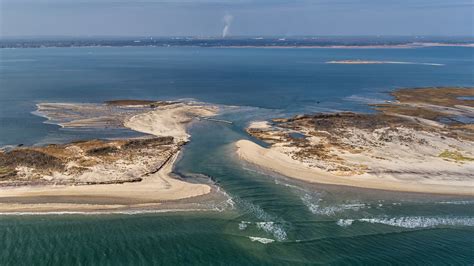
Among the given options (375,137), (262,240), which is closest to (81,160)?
(262,240)

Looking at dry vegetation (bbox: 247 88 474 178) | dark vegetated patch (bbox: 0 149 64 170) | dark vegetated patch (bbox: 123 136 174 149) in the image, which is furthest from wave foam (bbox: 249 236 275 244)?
dark vegetated patch (bbox: 123 136 174 149)

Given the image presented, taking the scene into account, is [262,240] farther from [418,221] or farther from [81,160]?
[81,160]

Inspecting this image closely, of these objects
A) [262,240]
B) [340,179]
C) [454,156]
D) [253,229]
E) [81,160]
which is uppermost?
[81,160]

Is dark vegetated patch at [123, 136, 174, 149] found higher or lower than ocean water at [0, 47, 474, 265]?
higher

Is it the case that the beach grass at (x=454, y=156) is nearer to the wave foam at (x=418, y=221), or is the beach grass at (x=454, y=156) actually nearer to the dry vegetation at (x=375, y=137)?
the dry vegetation at (x=375, y=137)

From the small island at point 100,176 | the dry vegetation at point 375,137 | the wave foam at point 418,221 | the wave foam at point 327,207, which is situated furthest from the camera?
the dry vegetation at point 375,137

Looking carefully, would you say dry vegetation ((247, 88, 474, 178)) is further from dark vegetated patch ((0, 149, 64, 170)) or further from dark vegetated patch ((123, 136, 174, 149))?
dark vegetated patch ((0, 149, 64, 170))

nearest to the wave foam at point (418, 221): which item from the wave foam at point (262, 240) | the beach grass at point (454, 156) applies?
the wave foam at point (262, 240)

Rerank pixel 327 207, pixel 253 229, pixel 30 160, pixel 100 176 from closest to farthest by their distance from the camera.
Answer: pixel 253 229, pixel 327 207, pixel 100 176, pixel 30 160
